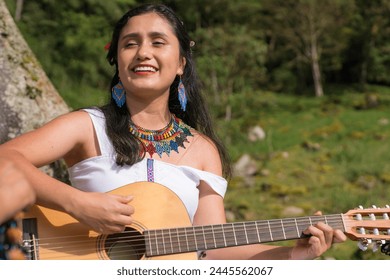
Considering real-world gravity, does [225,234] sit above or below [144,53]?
below

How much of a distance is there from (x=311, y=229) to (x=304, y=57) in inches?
627

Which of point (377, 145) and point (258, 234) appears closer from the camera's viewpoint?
point (258, 234)

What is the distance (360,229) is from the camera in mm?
2166

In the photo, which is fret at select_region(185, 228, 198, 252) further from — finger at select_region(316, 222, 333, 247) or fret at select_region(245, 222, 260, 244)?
finger at select_region(316, 222, 333, 247)

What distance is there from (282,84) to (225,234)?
1563 cm

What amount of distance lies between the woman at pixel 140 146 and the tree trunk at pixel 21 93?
0.80m

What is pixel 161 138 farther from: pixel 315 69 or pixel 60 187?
pixel 315 69

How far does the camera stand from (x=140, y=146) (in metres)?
2.17

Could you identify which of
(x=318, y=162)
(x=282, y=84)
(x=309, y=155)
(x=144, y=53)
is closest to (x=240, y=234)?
(x=144, y=53)

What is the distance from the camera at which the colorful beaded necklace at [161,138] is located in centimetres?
221

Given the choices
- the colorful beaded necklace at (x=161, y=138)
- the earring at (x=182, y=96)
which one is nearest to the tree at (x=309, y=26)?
the earring at (x=182, y=96)

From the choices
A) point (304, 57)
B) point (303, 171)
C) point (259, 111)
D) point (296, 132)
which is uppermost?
point (304, 57)
